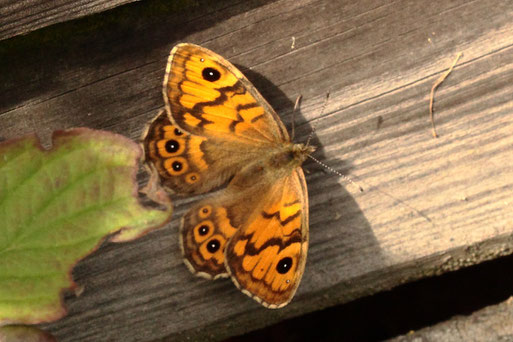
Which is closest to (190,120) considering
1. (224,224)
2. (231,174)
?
(231,174)

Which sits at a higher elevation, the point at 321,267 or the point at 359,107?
the point at 359,107

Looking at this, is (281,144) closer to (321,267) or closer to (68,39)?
(321,267)

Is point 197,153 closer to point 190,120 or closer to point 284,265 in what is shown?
point 190,120

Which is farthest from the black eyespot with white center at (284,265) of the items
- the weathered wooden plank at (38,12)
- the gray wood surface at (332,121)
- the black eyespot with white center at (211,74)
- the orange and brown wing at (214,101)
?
the weathered wooden plank at (38,12)

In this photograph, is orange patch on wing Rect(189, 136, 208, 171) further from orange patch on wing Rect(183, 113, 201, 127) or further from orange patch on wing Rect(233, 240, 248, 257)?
orange patch on wing Rect(233, 240, 248, 257)

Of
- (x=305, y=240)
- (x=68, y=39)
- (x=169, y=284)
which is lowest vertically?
(x=169, y=284)

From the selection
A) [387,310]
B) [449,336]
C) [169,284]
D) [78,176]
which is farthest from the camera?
[387,310]

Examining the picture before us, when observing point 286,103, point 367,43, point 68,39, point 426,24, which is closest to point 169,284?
Result: point 286,103
